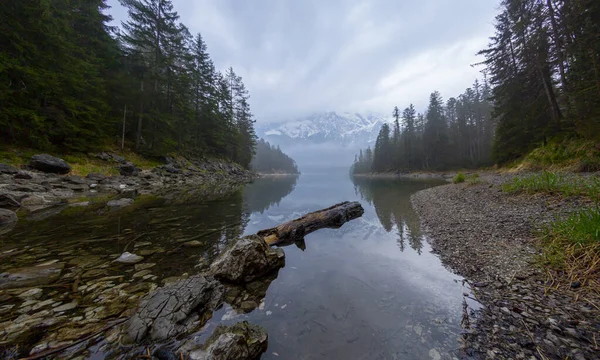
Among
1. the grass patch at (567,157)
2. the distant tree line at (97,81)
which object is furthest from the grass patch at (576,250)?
the distant tree line at (97,81)

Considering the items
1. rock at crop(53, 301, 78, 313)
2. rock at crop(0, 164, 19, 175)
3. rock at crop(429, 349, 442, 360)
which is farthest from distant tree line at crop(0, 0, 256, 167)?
rock at crop(429, 349, 442, 360)

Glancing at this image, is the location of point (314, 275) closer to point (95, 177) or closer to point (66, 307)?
point (66, 307)

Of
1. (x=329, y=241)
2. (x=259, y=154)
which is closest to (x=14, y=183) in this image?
(x=329, y=241)

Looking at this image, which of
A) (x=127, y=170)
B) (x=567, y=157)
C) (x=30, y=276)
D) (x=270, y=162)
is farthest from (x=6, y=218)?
(x=270, y=162)

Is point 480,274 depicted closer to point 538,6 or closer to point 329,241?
point 329,241

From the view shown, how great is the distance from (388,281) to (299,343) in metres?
2.70

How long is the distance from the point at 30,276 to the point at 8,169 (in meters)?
12.9

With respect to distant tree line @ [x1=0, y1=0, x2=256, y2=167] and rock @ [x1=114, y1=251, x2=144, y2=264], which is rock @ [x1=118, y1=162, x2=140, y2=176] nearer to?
distant tree line @ [x1=0, y1=0, x2=256, y2=167]

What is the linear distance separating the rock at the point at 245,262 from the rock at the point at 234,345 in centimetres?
171

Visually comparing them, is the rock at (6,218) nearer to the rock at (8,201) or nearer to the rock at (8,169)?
the rock at (8,201)

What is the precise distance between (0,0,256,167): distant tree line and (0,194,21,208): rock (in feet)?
26.0

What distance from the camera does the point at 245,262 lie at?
457cm

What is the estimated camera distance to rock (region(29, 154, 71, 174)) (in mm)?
12984

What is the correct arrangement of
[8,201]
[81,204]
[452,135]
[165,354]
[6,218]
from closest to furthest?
[165,354]
[6,218]
[8,201]
[81,204]
[452,135]
